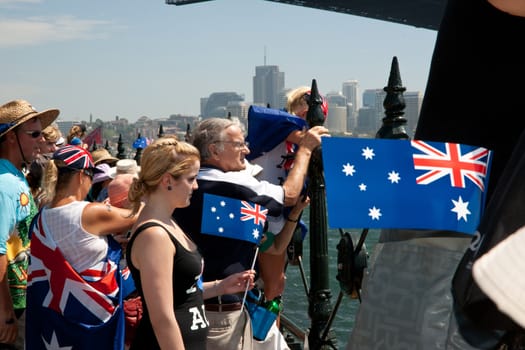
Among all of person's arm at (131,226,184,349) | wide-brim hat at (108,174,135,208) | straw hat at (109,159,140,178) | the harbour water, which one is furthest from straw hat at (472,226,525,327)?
the harbour water

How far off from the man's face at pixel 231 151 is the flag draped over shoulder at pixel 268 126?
0.76ft

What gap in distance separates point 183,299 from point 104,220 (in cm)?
81

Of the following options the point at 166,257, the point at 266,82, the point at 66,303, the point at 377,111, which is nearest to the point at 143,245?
the point at 166,257

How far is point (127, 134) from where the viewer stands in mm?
63875

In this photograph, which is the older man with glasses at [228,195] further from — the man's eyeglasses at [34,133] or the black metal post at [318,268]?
the man's eyeglasses at [34,133]

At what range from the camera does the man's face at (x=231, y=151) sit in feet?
9.58

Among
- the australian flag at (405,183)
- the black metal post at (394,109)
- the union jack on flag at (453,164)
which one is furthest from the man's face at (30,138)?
the union jack on flag at (453,164)

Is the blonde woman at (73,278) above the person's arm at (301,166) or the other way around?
the other way around

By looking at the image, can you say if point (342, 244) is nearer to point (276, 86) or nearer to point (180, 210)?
point (180, 210)

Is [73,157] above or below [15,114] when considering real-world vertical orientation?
below

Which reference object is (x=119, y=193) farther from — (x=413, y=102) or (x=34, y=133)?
(x=413, y=102)

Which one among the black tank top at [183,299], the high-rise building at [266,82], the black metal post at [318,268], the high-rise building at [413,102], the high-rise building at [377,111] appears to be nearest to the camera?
the high-rise building at [413,102]

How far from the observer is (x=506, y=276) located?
0.76 meters

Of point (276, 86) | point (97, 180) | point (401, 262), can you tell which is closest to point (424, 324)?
point (401, 262)
